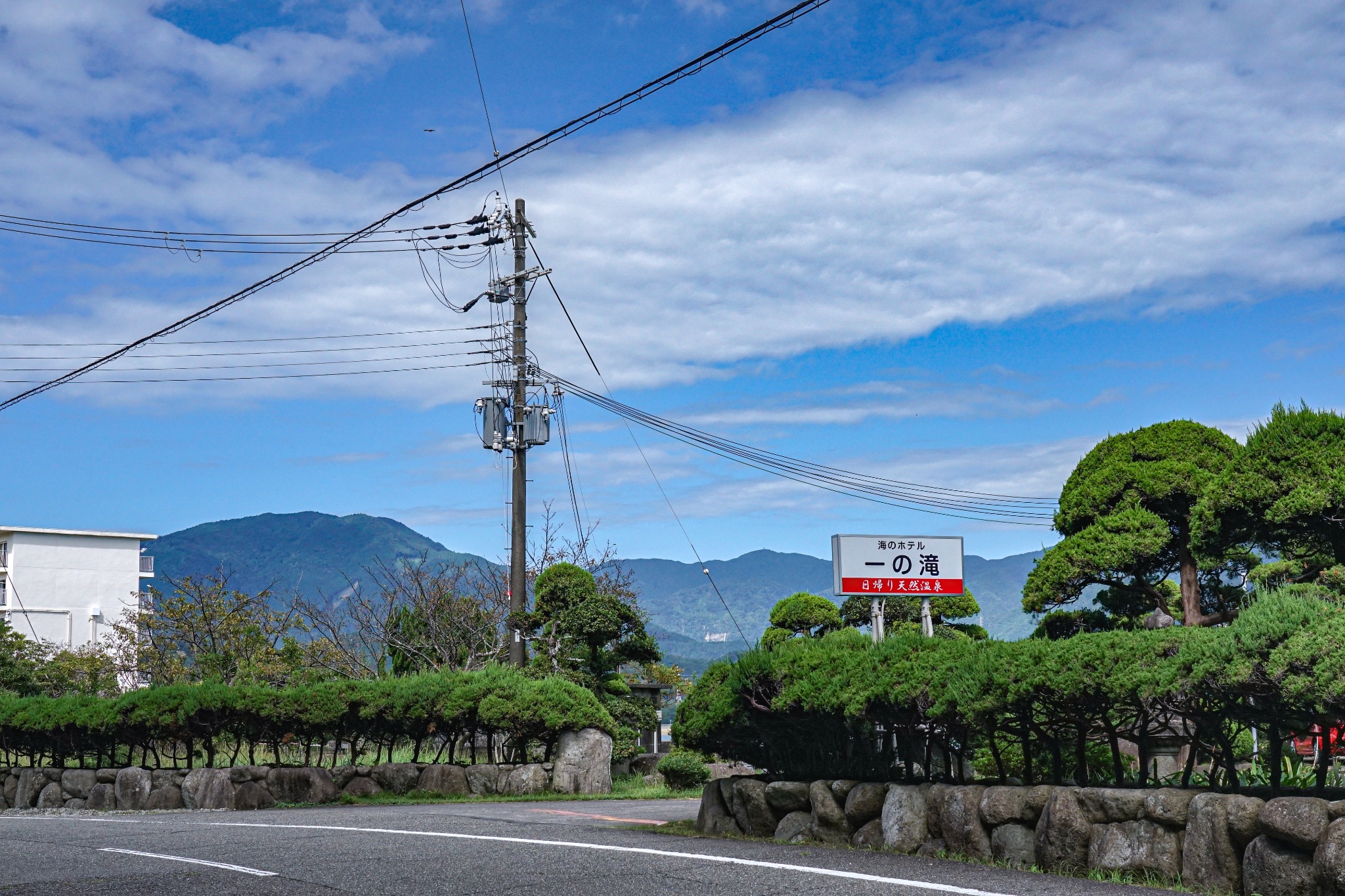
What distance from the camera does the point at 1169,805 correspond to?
8227 millimetres

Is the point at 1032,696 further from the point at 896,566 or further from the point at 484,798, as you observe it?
the point at 896,566

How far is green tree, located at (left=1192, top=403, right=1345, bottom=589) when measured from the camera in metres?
13.9

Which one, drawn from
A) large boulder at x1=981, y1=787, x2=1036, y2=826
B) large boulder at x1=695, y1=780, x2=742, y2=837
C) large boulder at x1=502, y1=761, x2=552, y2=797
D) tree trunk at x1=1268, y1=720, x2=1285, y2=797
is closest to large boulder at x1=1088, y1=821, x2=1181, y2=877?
large boulder at x1=981, y1=787, x2=1036, y2=826

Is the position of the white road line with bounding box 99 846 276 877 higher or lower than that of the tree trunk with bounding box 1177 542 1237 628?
lower

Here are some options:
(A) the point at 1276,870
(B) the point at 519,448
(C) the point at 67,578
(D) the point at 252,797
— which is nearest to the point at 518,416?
(B) the point at 519,448

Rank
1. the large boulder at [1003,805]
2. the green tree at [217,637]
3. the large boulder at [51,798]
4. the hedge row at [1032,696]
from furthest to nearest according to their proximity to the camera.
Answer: the green tree at [217,637], the large boulder at [51,798], the large boulder at [1003,805], the hedge row at [1032,696]

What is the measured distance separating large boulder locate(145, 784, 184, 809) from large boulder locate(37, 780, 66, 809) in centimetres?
252

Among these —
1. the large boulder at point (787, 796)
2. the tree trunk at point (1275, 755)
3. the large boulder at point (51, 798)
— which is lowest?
the large boulder at point (51, 798)

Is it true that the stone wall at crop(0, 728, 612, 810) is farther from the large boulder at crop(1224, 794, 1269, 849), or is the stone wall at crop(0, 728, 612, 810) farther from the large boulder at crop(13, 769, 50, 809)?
the large boulder at crop(1224, 794, 1269, 849)

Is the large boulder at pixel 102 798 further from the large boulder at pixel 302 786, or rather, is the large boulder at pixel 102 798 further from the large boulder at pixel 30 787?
the large boulder at pixel 302 786

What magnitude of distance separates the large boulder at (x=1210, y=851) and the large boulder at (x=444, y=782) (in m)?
12.2

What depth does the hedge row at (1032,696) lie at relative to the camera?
307 inches

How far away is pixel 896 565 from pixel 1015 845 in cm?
1369

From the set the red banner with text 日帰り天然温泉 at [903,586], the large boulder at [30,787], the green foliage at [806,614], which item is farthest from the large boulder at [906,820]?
the green foliage at [806,614]
